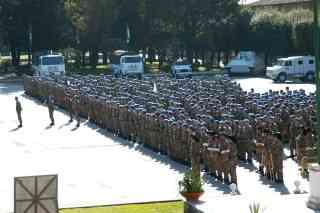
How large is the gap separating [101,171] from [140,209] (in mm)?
4920

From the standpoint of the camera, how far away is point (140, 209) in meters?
16.2

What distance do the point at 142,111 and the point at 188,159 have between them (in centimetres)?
427

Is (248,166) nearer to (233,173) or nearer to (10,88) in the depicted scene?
(233,173)

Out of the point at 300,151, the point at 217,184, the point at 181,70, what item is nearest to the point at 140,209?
the point at 217,184

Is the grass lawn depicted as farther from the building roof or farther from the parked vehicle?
the building roof

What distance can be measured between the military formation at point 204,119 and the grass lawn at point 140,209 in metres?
2.46

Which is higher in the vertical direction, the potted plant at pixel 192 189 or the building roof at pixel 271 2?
the building roof at pixel 271 2

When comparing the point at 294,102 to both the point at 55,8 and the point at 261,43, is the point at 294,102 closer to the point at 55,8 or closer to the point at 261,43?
the point at 261,43

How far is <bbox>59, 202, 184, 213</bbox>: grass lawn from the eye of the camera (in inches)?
629

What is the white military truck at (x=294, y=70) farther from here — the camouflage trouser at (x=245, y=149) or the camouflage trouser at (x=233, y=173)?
the camouflage trouser at (x=233, y=173)

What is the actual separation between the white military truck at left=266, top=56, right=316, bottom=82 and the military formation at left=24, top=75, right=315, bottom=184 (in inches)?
530

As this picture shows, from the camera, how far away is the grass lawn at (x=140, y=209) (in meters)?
16.0

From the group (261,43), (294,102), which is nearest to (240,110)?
(294,102)

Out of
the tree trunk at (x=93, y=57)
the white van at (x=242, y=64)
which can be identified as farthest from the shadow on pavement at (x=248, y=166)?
the tree trunk at (x=93, y=57)
